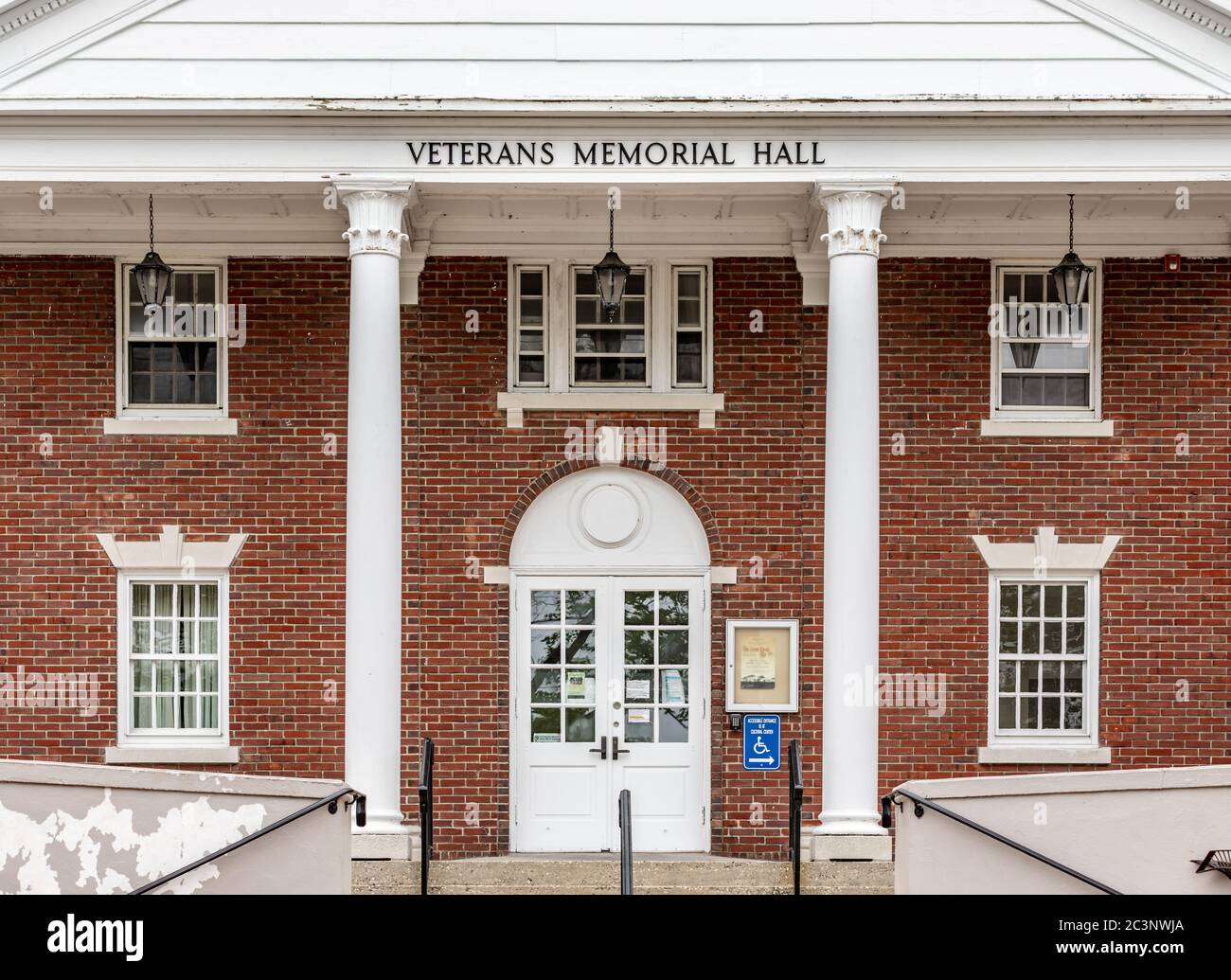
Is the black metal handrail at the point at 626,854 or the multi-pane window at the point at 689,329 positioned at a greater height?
the multi-pane window at the point at 689,329

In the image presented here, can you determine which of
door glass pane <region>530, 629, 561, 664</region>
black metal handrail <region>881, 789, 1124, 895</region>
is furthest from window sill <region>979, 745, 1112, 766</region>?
door glass pane <region>530, 629, 561, 664</region>

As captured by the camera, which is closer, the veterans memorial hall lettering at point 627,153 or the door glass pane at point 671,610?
the veterans memorial hall lettering at point 627,153

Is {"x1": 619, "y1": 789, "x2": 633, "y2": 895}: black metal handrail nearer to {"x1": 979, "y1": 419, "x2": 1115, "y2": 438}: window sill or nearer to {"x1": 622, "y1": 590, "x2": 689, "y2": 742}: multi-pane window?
{"x1": 622, "y1": 590, "x2": 689, "y2": 742}: multi-pane window

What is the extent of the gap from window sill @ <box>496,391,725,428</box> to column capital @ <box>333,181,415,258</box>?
2.26 metres

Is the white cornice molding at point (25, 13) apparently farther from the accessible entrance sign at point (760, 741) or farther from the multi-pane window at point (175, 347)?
the accessible entrance sign at point (760, 741)

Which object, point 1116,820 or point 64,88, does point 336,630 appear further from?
point 1116,820

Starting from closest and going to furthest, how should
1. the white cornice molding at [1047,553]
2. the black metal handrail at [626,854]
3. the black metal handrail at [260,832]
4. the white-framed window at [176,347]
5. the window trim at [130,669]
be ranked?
the black metal handrail at [260,832] < the black metal handrail at [626,854] < the window trim at [130,669] < the white cornice molding at [1047,553] < the white-framed window at [176,347]

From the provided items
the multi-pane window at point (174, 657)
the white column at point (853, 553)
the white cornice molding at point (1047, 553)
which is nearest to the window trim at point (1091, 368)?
the white cornice molding at point (1047, 553)

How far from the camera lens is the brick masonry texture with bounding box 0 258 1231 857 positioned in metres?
12.3

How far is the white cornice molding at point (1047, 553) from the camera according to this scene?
12.4 metres

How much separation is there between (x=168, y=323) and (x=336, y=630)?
307 centimetres

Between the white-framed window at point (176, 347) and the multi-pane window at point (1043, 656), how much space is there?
281 inches
